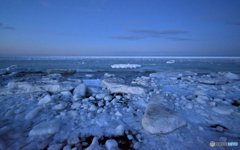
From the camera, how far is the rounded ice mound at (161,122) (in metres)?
1.49

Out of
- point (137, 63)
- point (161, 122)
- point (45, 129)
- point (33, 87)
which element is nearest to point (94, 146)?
point (45, 129)

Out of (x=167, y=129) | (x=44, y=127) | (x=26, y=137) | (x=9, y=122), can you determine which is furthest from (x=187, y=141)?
(x=9, y=122)

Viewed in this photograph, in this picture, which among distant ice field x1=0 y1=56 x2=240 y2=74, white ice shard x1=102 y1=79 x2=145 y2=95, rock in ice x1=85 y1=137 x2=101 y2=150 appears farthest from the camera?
distant ice field x1=0 y1=56 x2=240 y2=74

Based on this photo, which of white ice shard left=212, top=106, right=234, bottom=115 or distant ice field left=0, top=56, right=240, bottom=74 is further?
distant ice field left=0, top=56, right=240, bottom=74

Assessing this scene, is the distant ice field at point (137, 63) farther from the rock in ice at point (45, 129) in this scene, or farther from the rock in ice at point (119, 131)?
the rock in ice at point (119, 131)

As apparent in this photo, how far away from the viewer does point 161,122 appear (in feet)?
5.08

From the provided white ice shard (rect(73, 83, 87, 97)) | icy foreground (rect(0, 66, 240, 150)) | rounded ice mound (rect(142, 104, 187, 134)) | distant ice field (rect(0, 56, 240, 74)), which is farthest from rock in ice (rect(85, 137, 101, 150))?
distant ice field (rect(0, 56, 240, 74))

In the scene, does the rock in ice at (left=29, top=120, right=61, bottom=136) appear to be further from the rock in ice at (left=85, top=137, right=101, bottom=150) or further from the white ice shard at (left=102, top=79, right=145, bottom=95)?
the white ice shard at (left=102, top=79, right=145, bottom=95)

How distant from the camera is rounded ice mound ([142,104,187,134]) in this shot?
4.89 feet

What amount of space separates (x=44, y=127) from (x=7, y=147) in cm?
36

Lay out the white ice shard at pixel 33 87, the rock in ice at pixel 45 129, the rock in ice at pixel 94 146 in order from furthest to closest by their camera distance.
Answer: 1. the white ice shard at pixel 33 87
2. the rock in ice at pixel 45 129
3. the rock in ice at pixel 94 146

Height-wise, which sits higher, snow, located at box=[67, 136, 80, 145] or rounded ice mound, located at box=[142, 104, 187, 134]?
rounded ice mound, located at box=[142, 104, 187, 134]

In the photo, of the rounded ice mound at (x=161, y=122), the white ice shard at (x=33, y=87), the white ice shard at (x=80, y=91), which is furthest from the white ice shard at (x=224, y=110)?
the white ice shard at (x=33, y=87)

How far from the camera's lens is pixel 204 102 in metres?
2.44
